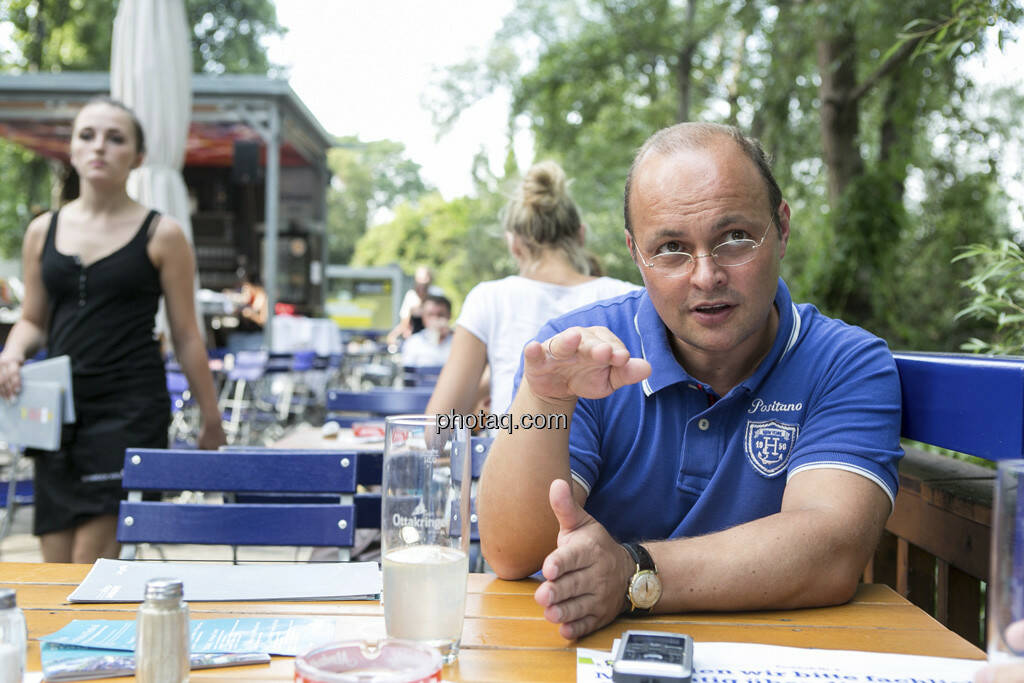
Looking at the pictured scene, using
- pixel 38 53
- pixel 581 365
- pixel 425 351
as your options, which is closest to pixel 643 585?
pixel 581 365

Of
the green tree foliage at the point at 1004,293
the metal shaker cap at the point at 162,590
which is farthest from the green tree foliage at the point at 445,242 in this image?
the metal shaker cap at the point at 162,590

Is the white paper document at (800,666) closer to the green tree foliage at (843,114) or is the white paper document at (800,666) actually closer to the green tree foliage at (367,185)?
the green tree foliage at (843,114)

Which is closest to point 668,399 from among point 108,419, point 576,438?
point 576,438

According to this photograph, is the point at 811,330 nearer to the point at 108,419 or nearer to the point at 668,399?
the point at 668,399

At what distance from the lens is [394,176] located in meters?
59.0

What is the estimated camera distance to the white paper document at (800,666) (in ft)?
3.32

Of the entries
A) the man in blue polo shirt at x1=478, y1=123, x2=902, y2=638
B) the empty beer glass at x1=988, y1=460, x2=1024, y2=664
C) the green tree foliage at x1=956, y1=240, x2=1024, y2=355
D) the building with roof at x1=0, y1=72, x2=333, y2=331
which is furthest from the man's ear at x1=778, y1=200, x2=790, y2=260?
the building with roof at x1=0, y1=72, x2=333, y2=331

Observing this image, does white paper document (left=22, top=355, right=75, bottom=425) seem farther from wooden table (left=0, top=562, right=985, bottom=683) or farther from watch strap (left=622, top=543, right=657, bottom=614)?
watch strap (left=622, top=543, right=657, bottom=614)

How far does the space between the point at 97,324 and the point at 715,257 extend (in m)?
1.92

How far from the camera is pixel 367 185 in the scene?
57.0m

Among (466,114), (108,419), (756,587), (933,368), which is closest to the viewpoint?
(756,587)

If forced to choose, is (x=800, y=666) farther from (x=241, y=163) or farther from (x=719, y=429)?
(x=241, y=163)

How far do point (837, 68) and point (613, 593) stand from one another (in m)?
5.44

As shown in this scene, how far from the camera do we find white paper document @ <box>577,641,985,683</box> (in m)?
1.01
